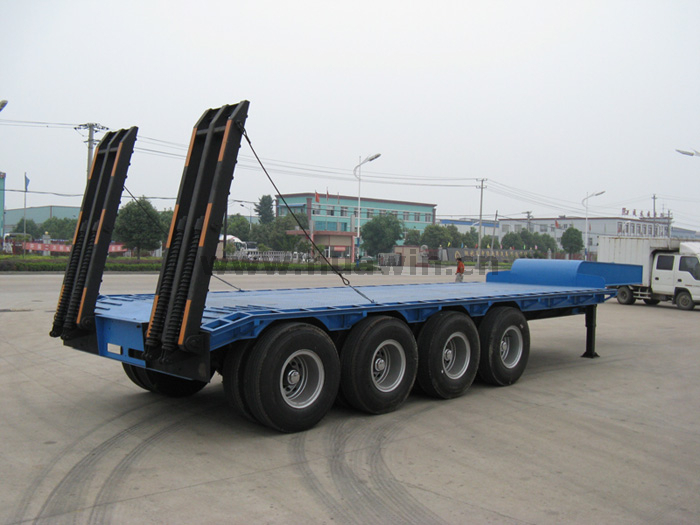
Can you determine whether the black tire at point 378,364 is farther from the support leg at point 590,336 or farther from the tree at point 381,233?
the tree at point 381,233

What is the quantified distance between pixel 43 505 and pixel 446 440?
3.69m

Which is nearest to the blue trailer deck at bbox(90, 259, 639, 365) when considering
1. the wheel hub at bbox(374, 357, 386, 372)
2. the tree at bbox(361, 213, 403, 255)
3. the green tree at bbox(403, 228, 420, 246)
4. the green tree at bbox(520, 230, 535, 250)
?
the wheel hub at bbox(374, 357, 386, 372)

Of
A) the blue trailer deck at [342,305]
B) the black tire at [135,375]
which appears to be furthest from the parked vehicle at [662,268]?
the black tire at [135,375]

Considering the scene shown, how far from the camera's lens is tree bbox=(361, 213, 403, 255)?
82312mm

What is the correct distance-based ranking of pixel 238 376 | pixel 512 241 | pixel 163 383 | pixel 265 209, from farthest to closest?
pixel 265 209 → pixel 512 241 → pixel 163 383 → pixel 238 376

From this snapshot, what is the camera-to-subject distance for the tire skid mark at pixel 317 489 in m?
4.40

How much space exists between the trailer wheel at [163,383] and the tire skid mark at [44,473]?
519mm

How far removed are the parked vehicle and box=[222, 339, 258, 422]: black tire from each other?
1821cm

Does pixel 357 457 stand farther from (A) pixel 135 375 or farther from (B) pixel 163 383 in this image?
(A) pixel 135 375

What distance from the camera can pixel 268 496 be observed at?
15.4 ft

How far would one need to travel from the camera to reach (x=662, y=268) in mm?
22000

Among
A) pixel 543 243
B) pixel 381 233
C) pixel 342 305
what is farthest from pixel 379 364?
pixel 543 243

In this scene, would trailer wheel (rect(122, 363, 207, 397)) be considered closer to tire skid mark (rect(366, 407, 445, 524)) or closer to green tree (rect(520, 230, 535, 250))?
tire skid mark (rect(366, 407, 445, 524))

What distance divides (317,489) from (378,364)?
2443 mm
